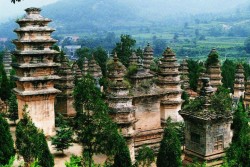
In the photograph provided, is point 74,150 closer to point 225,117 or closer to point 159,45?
point 225,117

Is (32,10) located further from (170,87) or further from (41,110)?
(170,87)

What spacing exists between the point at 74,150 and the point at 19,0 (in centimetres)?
1701

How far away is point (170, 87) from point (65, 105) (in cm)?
842

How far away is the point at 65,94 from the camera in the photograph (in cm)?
3344

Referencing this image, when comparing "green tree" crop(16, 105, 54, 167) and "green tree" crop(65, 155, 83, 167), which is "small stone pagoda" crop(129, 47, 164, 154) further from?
"green tree" crop(16, 105, 54, 167)

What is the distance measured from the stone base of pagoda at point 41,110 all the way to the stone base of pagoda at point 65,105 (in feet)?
13.7

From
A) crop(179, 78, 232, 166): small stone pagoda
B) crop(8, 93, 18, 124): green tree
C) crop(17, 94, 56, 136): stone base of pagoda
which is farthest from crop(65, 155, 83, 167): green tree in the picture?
crop(8, 93, 18, 124): green tree

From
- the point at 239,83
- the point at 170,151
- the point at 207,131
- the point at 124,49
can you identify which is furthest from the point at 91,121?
the point at 124,49

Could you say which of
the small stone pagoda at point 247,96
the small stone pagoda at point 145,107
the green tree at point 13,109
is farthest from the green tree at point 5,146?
the small stone pagoda at point 247,96

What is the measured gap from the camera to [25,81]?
28.0 m

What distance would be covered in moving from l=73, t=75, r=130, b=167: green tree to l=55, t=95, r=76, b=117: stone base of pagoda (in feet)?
49.8

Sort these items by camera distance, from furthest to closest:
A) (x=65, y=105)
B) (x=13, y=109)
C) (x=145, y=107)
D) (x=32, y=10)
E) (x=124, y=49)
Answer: (x=124, y=49), (x=65, y=105), (x=13, y=109), (x=32, y=10), (x=145, y=107)

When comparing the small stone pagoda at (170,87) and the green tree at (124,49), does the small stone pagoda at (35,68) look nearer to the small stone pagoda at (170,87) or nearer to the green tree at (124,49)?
the small stone pagoda at (170,87)

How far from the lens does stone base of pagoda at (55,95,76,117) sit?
110 ft
